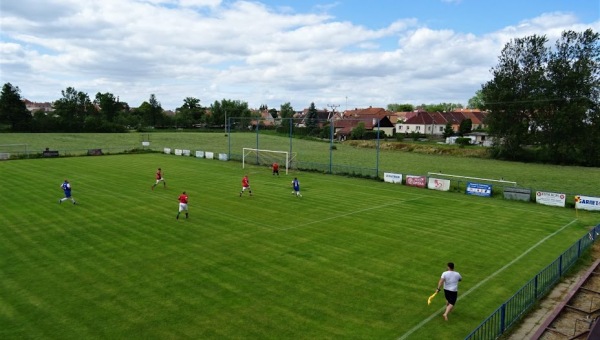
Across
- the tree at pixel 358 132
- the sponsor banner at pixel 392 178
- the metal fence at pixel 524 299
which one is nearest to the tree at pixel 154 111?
the tree at pixel 358 132

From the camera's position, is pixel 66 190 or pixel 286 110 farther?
pixel 286 110

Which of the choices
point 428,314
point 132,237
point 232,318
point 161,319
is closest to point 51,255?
point 132,237

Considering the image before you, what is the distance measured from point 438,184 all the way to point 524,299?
26140mm

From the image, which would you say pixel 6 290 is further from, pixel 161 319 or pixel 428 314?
pixel 428 314

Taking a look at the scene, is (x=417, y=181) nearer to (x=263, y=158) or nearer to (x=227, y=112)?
(x=263, y=158)

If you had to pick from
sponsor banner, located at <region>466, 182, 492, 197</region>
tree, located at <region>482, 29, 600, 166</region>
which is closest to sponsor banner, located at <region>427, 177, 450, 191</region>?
sponsor banner, located at <region>466, 182, 492, 197</region>

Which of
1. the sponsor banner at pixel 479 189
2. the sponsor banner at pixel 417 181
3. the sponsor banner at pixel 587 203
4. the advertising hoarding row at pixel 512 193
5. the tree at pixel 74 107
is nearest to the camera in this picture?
the sponsor banner at pixel 587 203

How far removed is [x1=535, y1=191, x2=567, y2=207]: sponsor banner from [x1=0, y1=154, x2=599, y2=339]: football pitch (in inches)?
38.1

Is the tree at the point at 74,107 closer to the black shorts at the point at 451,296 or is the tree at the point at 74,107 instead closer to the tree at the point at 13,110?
the tree at the point at 13,110

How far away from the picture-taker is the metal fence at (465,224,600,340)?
42.1 ft

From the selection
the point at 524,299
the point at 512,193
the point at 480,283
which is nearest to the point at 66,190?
the point at 480,283

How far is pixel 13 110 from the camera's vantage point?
4601 inches

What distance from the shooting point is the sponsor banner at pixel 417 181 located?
138 feet

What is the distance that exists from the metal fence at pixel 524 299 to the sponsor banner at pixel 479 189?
15702 millimetres
